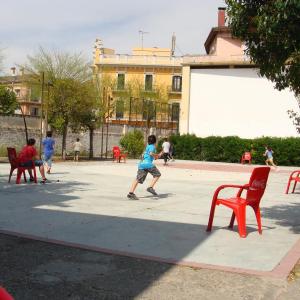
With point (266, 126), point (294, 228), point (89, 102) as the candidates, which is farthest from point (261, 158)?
point (294, 228)

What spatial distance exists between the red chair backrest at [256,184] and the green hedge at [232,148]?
88.3 feet

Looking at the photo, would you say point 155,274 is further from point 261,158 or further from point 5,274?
point 261,158

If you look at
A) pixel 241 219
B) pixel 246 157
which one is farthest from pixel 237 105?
pixel 241 219

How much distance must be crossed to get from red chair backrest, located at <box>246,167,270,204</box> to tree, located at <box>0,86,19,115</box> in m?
51.0

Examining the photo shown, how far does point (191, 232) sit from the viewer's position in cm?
805

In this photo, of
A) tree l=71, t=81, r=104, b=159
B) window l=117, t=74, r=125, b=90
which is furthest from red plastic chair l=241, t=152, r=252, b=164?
window l=117, t=74, r=125, b=90

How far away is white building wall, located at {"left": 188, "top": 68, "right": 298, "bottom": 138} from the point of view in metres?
38.8

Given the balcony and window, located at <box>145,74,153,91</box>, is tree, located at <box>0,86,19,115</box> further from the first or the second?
window, located at <box>145,74,153,91</box>

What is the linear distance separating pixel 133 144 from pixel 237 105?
9.67 metres

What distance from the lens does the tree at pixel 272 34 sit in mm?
6344

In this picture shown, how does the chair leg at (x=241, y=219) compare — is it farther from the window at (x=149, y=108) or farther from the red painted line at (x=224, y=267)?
the window at (x=149, y=108)

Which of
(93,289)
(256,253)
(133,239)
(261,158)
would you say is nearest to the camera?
(93,289)

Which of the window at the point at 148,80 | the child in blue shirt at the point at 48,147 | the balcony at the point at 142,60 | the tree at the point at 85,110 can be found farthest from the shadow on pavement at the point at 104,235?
the balcony at the point at 142,60

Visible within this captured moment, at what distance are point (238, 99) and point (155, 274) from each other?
3482 centimetres
